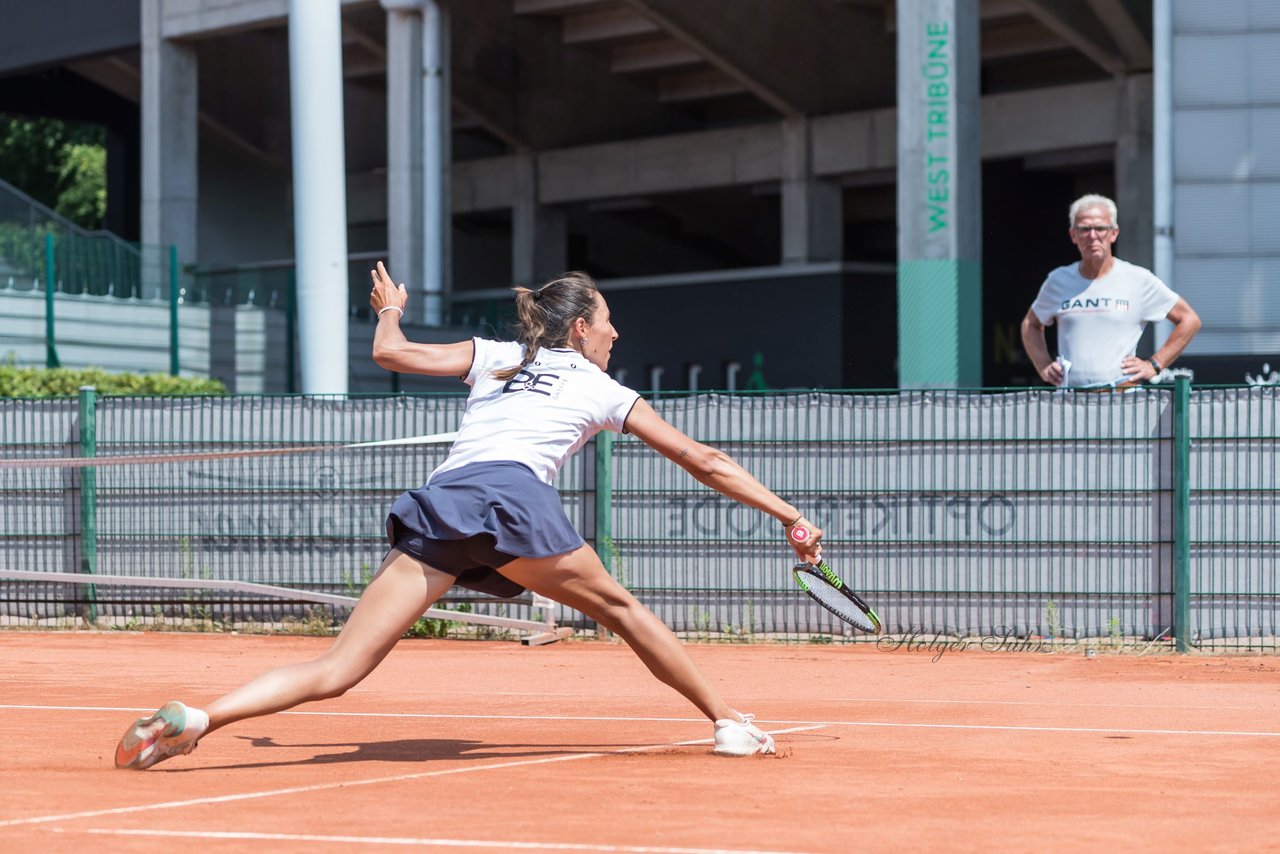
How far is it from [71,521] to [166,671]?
346 cm

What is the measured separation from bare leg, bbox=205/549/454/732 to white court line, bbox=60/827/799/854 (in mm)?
909

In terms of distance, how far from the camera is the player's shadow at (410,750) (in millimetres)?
7008

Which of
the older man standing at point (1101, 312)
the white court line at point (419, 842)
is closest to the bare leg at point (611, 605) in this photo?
the white court line at point (419, 842)

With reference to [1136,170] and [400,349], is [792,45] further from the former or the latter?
[400,349]

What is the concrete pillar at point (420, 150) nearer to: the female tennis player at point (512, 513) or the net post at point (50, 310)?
the net post at point (50, 310)

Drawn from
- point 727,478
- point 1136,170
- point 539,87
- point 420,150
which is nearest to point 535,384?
point 727,478

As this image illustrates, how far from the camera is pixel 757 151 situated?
122 feet

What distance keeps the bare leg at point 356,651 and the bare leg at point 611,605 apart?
315 millimetres

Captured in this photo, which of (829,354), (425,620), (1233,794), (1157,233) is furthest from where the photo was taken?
(829,354)

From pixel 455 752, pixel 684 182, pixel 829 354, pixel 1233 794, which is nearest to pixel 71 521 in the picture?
pixel 455 752

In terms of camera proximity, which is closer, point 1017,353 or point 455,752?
point 455,752

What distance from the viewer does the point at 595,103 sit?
3941cm

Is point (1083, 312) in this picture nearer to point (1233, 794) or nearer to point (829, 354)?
point (1233, 794)

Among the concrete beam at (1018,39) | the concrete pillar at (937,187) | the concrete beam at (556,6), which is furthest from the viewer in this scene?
the concrete beam at (556,6)
